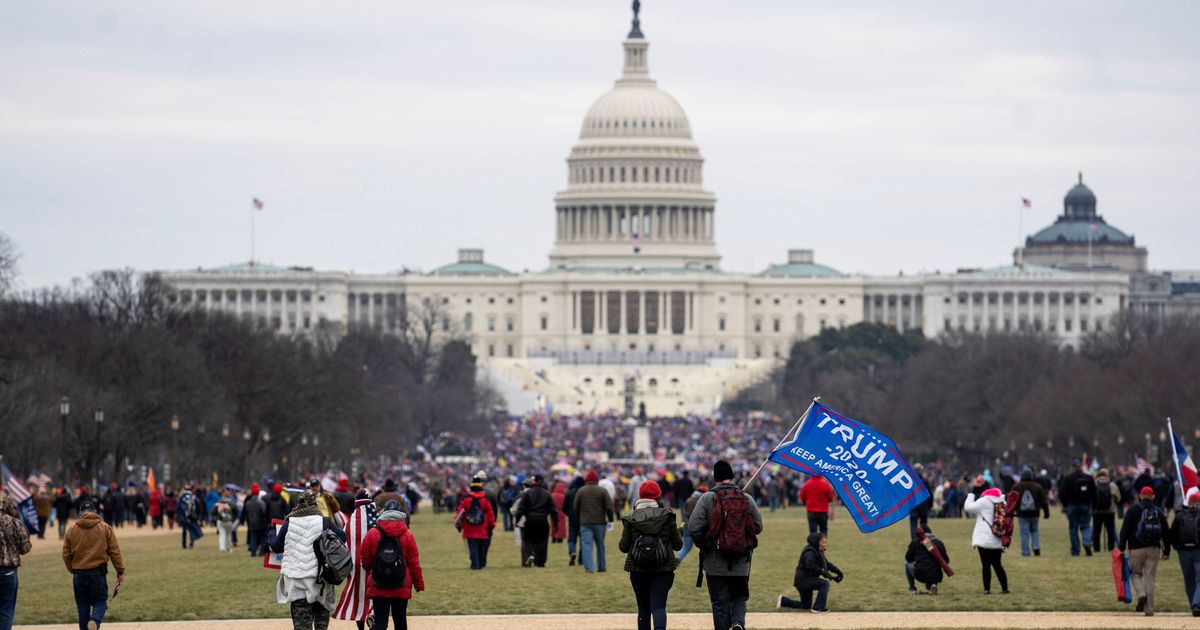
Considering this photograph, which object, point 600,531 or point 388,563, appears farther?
point 600,531

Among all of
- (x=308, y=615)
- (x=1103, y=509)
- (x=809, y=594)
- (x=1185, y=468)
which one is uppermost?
(x=1185, y=468)

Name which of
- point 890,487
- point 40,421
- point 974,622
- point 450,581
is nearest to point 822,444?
point 890,487

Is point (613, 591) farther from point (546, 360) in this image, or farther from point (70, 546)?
point (546, 360)

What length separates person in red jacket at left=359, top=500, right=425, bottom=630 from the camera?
23.9 meters

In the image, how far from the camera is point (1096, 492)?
37.6 metres

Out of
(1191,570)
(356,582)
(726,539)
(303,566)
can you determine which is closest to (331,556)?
(303,566)

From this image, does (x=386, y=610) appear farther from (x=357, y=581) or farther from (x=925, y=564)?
(x=925, y=564)

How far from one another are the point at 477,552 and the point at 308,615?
1225cm

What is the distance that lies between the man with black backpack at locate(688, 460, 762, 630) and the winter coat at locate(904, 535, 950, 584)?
24.4ft

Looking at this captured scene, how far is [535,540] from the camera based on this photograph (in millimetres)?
36625

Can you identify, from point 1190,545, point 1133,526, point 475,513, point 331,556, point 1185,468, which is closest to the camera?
point 331,556

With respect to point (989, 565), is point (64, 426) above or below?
above

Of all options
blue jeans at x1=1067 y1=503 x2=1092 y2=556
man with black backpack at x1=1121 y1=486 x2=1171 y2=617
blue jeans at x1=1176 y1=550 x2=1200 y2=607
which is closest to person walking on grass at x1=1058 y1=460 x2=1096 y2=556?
blue jeans at x1=1067 y1=503 x2=1092 y2=556

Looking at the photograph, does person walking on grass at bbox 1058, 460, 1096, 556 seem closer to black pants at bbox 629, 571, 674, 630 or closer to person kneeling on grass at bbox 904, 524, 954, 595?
person kneeling on grass at bbox 904, 524, 954, 595
